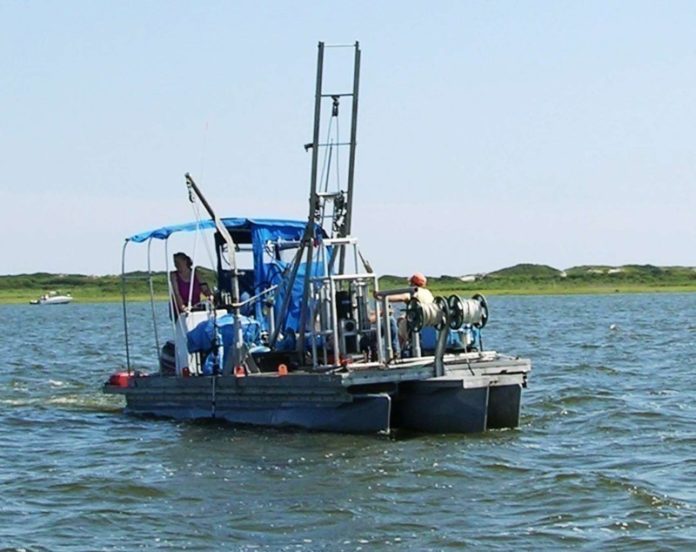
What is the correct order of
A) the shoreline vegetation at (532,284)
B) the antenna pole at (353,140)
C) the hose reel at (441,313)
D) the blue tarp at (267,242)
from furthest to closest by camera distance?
the shoreline vegetation at (532,284)
the blue tarp at (267,242)
the antenna pole at (353,140)
the hose reel at (441,313)

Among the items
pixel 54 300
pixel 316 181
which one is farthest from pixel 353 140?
pixel 54 300

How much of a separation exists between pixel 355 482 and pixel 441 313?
3149 millimetres

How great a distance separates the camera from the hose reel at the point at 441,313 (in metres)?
19.1

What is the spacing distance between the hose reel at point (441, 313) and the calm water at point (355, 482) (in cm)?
147

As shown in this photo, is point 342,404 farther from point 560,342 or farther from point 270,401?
point 560,342

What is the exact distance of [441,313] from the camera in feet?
63.1

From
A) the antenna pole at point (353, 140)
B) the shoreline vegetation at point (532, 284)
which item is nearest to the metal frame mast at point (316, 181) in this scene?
the antenna pole at point (353, 140)

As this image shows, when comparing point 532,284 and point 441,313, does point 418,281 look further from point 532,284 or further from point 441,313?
point 532,284

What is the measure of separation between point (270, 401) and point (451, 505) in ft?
16.7

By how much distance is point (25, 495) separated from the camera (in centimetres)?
1688

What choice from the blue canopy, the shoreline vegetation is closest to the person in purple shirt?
the blue canopy

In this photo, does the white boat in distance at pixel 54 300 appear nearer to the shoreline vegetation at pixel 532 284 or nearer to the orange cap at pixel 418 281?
the shoreline vegetation at pixel 532 284

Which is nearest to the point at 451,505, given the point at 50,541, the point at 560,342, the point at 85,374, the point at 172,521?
the point at 172,521

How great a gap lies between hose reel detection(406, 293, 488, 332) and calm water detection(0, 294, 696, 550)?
1.47m
